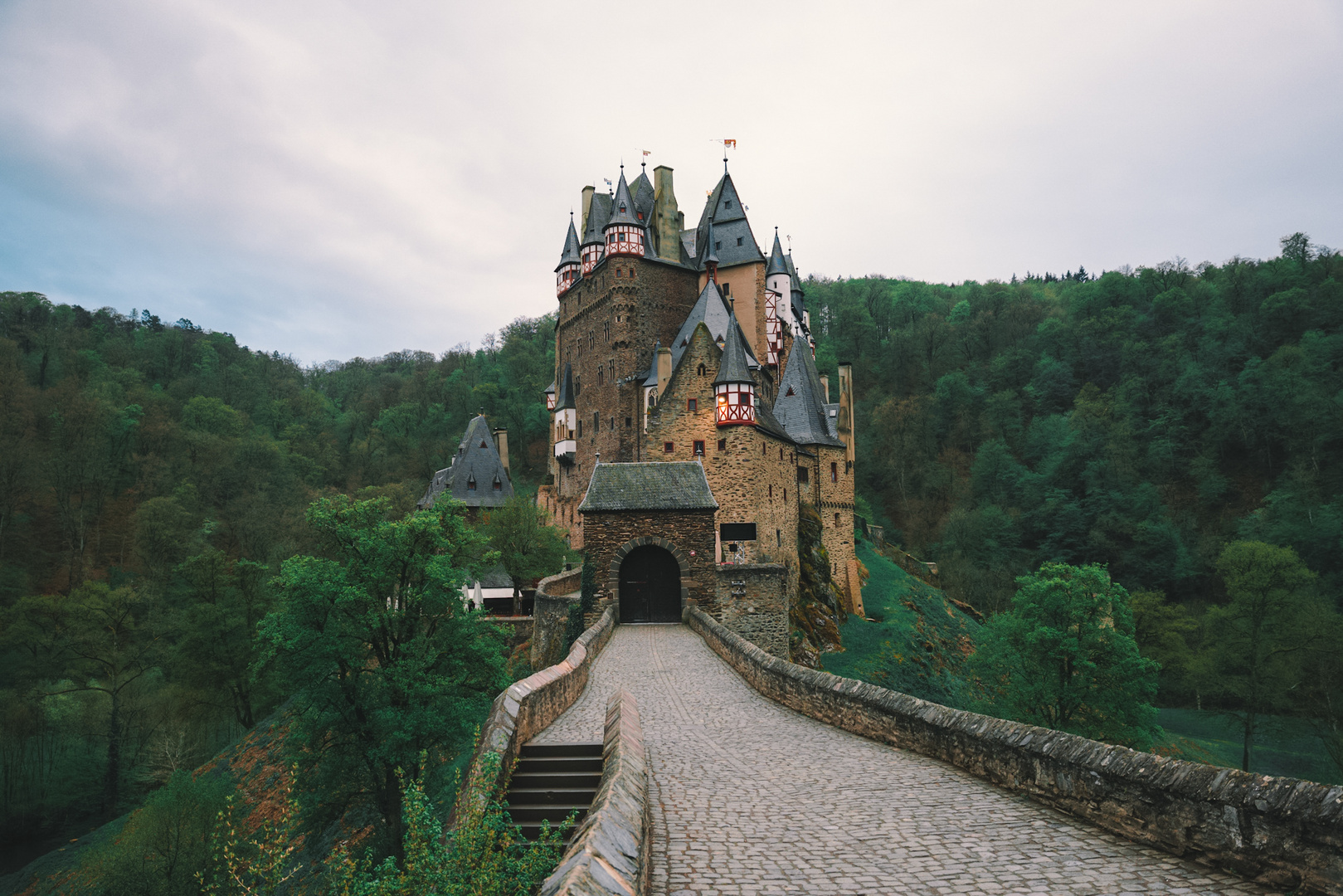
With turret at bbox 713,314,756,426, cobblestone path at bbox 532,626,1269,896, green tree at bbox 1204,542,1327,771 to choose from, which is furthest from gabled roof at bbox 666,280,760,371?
cobblestone path at bbox 532,626,1269,896

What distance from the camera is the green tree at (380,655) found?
1716 centimetres

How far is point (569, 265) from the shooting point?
51.2 m

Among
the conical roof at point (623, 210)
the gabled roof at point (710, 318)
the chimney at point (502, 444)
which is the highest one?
the conical roof at point (623, 210)

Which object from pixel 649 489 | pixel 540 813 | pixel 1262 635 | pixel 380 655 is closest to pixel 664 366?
pixel 649 489

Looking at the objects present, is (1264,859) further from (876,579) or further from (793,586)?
(876,579)

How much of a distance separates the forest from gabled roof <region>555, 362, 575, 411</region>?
13176mm

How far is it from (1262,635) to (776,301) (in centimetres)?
2788

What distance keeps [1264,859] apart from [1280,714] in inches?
1454

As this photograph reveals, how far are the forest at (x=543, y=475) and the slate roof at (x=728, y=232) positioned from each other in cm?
2348

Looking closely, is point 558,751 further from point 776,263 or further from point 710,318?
point 776,263

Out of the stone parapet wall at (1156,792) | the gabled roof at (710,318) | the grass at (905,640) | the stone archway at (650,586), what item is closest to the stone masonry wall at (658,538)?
the stone archway at (650,586)

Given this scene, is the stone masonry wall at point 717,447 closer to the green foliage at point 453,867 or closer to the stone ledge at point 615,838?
the stone ledge at point 615,838

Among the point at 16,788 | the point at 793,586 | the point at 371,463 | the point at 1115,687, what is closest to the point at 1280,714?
the point at 1115,687

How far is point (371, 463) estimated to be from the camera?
6338 cm
